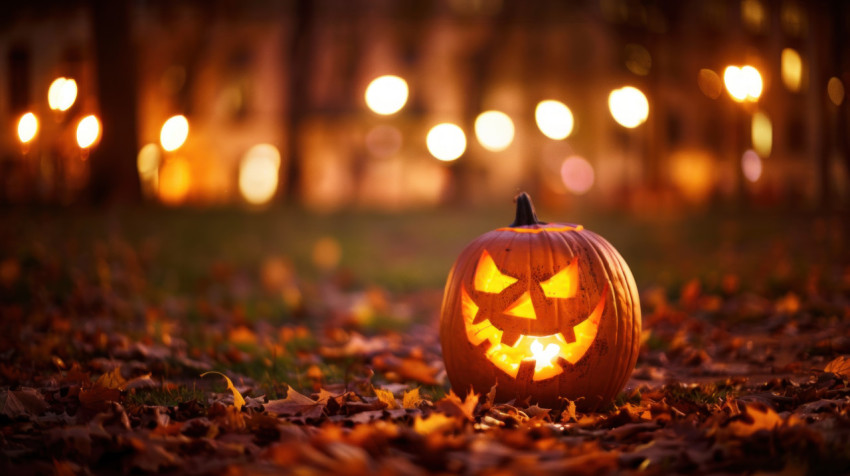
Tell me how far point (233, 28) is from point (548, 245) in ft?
104

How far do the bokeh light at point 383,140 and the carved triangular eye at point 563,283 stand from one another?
30.5 metres

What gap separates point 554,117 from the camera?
29.8 meters

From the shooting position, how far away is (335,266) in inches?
398

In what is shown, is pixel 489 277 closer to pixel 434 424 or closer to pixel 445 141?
pixel 434 424

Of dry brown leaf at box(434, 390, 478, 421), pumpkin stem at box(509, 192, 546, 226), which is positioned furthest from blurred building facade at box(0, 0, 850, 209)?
dry brown leaf at box(434, 390, 478, 421)

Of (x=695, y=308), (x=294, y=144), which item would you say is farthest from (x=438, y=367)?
(x=294, y=144)

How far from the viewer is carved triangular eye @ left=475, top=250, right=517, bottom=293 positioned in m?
3.64

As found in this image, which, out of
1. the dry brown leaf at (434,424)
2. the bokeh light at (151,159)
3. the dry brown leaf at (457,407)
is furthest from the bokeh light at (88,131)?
the bokeh light at (151,159)

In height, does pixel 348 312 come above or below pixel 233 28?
below

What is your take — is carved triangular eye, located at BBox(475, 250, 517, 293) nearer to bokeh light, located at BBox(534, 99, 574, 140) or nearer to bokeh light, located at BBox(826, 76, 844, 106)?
bokeh light, located at BBox(826, 76, 844, 106)

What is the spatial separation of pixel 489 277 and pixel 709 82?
33124mm

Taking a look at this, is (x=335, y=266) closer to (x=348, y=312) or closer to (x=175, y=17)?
(x=348, y=312)

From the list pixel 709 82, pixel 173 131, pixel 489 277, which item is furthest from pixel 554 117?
pixel 489 277

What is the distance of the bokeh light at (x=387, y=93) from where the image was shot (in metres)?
30.2
